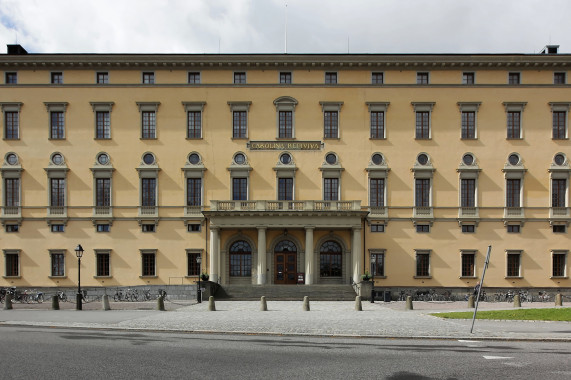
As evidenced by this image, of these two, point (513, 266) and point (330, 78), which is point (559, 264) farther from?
point (330, 78)

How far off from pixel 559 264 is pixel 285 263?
22.6 m

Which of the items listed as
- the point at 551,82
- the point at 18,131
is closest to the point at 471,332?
the point at 551,82

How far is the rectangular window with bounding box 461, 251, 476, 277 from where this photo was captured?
4644cm

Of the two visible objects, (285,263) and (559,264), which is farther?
(285,263)

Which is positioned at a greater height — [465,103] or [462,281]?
[465,103]

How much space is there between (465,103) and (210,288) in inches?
1017

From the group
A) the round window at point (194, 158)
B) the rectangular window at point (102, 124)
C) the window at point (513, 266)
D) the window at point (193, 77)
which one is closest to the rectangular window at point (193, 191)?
the round window at point (194, 158)

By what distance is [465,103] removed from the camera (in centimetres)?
4712

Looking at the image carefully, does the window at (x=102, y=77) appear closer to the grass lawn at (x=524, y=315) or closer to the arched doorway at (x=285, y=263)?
the arched doorway at (x=285, y=263)

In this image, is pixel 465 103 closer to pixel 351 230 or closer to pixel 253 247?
pixel 351 230

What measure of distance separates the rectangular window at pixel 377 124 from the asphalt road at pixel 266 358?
29.5 m

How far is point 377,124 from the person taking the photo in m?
47.6

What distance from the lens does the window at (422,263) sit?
153 ft

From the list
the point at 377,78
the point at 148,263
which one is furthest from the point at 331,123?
the point at 148,263
